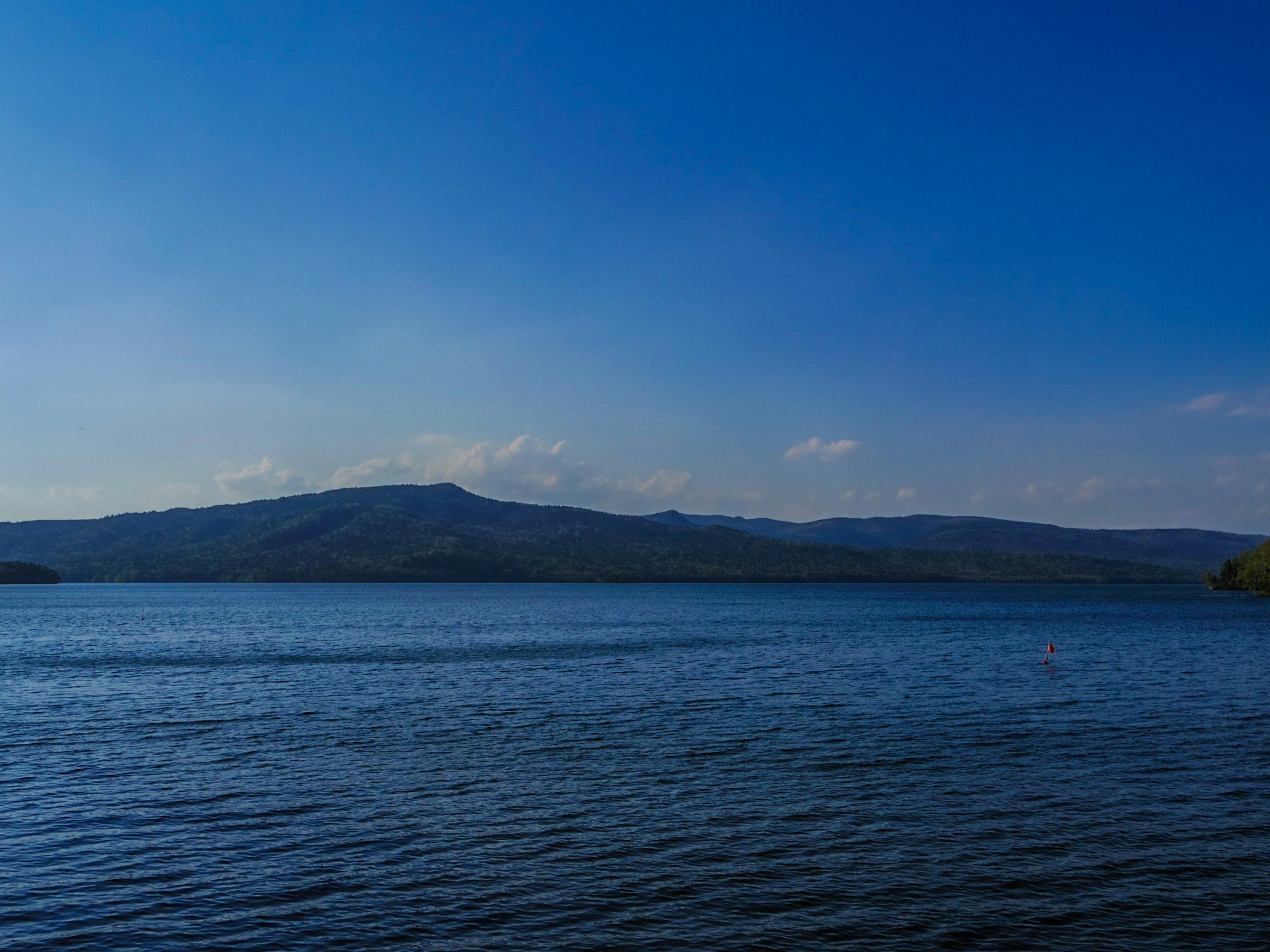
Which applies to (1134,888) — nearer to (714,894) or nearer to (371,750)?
(714,894)

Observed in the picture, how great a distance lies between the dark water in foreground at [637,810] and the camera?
1945cm

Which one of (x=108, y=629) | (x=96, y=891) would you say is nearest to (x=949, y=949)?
(x=96, y=891)

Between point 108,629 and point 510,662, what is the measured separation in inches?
2772

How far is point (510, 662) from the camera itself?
237 feet

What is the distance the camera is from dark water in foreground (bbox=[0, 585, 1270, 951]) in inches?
766

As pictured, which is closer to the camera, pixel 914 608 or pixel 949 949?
pixel 949 949

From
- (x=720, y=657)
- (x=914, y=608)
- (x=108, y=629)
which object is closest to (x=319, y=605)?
(x=108, y=629)

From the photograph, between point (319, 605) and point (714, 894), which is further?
point (319, 605)

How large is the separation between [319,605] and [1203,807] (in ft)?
582

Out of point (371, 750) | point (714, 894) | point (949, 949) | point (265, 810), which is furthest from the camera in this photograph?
point (371, 750)

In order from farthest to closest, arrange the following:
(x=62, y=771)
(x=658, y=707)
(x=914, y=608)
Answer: (x=914, y=608) → (x=658, y=707) → (x=62, y=771)

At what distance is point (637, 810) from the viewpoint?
91.0ft

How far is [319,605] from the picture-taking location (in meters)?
185

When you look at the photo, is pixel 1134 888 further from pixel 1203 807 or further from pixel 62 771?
pixel 62 771
